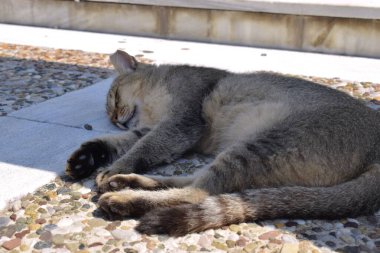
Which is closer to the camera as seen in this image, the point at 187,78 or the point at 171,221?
the point at 171,221

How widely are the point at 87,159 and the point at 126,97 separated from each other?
98 cm

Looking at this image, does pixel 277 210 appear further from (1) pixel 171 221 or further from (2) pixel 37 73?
(2) pixel 37 73

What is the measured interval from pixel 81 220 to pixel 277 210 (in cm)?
106

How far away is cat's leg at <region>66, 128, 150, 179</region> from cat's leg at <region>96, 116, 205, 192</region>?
0.19m

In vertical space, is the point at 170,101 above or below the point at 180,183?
above

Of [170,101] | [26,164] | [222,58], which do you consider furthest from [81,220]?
[222,58]

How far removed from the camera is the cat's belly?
11.2ft

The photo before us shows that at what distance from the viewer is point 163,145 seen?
3633mm

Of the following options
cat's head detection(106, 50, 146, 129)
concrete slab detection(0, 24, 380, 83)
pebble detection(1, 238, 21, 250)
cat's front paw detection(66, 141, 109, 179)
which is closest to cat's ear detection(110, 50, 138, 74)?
cat's head detection(106, 50, 146, 129)

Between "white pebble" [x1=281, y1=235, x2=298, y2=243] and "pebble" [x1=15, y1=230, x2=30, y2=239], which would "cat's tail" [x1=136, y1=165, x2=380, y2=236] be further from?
"pebble" [x1=15, y1=230, x2=30, y2=239]

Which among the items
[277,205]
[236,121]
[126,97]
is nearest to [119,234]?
[277,205]

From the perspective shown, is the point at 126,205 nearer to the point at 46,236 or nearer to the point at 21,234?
the point at 46,236

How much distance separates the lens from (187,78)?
410 cm

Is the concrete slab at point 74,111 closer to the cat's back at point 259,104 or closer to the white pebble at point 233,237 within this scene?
the cat's back at point 259,104
